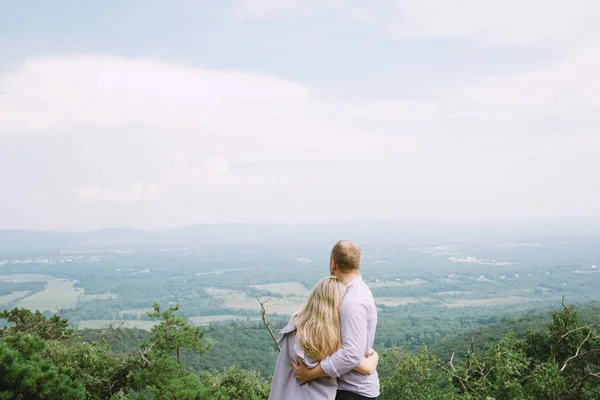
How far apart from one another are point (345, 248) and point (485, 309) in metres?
64.2

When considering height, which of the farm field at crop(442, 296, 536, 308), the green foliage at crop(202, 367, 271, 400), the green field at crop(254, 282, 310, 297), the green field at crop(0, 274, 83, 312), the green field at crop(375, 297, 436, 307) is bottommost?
the farm field at crop(442, 296, 536, 308)

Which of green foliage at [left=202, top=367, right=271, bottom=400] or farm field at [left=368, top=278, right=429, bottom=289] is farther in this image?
farm field at [left=368, top=278, right=429, bottom=289]

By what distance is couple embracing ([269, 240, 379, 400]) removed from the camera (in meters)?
2.62

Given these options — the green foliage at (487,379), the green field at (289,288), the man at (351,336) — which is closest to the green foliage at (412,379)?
the green foliage at (487,379)

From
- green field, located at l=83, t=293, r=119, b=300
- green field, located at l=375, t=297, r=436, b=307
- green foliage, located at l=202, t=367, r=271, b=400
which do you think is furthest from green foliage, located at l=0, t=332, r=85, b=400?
green field, located at l=83, t=293, r=119, b=300

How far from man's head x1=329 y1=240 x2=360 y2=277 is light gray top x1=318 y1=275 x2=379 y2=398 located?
0.25 ft

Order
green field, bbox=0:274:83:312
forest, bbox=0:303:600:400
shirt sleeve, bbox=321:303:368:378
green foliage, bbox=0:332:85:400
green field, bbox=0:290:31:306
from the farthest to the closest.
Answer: green field, bbox=0:290:31:306 < green field, bbox=0:274:83:312 < forest, bbox=0:303:600:400 < green foliage, bbox=0:332:85:400 < shirt sleeve, bbox=321:303:368:378

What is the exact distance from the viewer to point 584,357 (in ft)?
33.1

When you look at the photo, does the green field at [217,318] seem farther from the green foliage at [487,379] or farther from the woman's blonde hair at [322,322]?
the woman's blonde hair at [322,322]

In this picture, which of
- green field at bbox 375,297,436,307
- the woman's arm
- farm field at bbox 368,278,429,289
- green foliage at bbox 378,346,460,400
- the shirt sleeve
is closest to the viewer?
the shirt sleeve

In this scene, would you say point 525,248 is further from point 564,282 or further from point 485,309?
point 485,309

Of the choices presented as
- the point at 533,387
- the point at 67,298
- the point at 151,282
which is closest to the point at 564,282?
the point at 151,282

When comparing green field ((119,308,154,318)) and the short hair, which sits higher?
the short hair

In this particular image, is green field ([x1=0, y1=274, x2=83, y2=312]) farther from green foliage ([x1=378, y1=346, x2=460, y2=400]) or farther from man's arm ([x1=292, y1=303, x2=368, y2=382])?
man's arm ([x1=292, y1=303, x2=368, y2=382])
